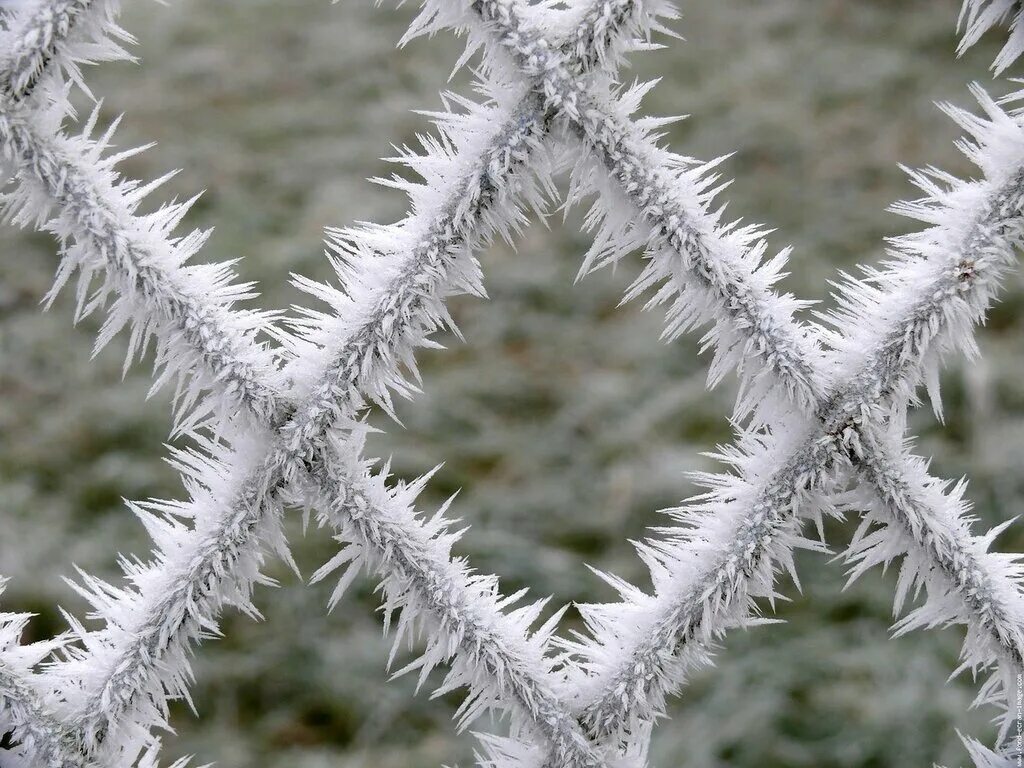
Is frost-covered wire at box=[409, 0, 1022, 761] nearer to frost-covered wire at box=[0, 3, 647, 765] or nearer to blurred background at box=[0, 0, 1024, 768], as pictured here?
frost-covered wire at box=[0, 3, 647, 765]

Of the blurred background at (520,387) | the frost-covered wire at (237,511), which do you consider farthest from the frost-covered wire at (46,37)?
the blurred background at (520,387)

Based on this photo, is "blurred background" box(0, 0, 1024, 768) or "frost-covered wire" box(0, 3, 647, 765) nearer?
"frost-covered wire" box(0, 3, 647, 765)

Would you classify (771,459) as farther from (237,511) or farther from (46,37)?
(46,37)

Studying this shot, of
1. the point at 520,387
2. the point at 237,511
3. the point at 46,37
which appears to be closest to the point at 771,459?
the point at 237,511

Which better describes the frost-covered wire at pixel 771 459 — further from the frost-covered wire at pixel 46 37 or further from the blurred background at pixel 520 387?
the blurred background at pixel 520 387

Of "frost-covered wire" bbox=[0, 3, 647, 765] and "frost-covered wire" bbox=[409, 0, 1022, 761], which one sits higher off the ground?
"frost-covered wire" bbox=[409, 0, 1022, 761]

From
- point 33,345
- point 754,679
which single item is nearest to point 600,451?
point 754,679

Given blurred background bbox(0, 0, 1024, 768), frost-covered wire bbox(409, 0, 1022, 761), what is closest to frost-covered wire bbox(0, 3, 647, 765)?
frost-covered wire bbox(409, 0, 1022, 761)

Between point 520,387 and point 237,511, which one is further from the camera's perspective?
point 520,387

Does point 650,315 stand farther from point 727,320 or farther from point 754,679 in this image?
point 727,320
